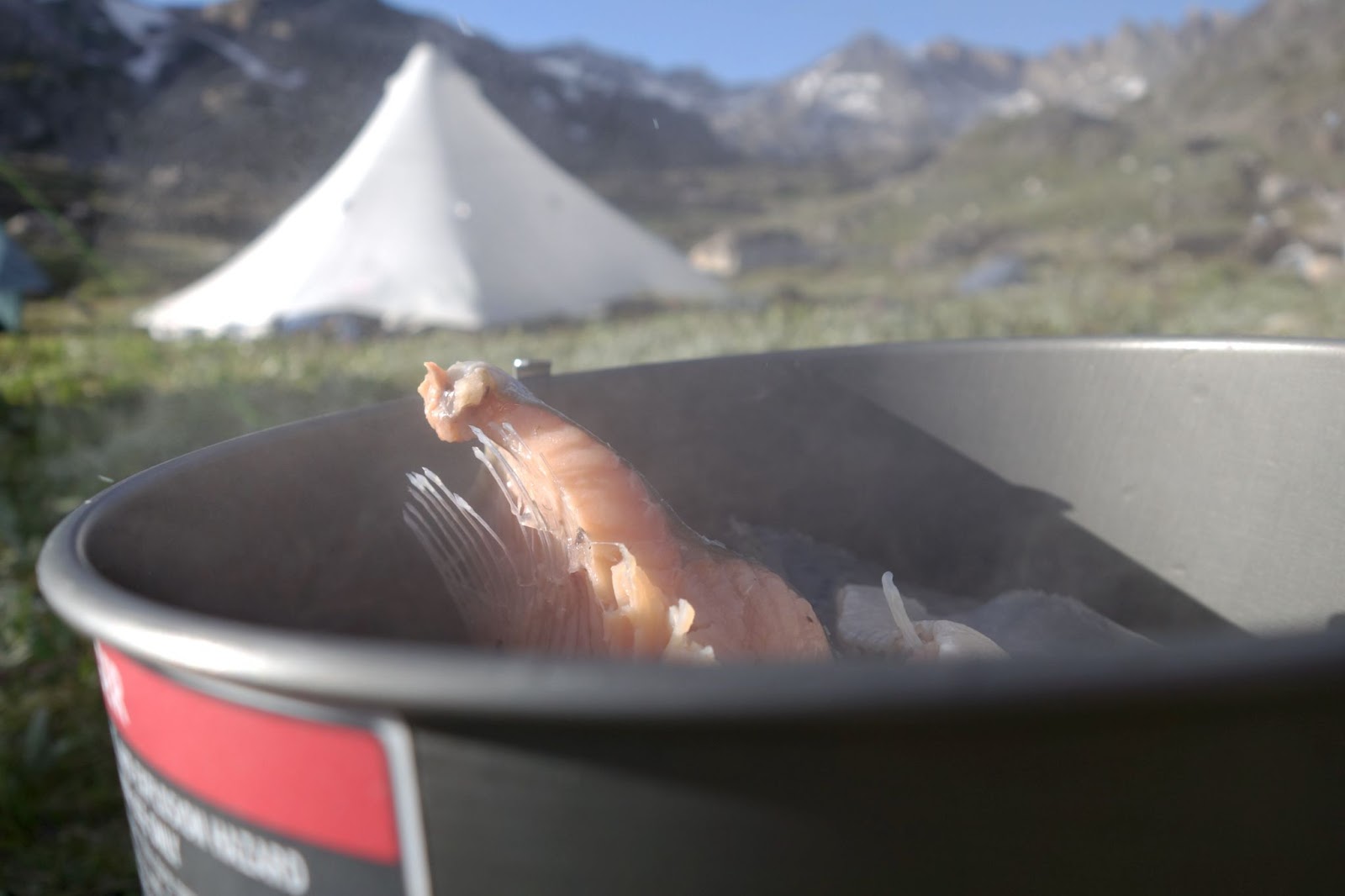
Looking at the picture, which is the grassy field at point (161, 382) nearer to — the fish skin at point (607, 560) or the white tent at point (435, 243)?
the white tent at point (435, 243)

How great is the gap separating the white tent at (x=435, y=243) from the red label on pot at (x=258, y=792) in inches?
285

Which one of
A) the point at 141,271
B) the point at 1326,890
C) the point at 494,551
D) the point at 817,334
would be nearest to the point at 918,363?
the point at 494,551

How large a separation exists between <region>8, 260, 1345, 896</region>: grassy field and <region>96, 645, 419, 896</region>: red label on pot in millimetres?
635

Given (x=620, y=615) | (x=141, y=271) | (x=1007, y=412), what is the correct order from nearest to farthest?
(x=620, y=615), (x=1007, y=412), (x=141, y=271)

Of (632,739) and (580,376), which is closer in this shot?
(632,739)

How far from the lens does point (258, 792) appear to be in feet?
2.13

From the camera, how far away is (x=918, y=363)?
1.54 meters

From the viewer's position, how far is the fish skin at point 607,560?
3.26 ft

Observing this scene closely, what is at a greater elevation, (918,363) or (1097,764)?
(918,363)

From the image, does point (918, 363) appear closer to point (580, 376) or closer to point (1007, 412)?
point (1007, 412)

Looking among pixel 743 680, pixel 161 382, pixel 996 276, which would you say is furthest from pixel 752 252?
pixel 743 680

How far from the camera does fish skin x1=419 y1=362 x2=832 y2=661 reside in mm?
994

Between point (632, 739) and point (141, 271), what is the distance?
63.9 ft

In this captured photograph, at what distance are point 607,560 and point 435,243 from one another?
24.9 ft
